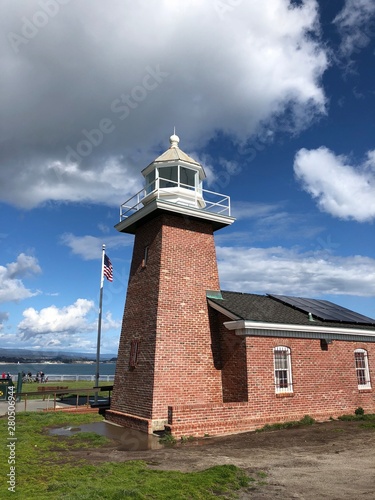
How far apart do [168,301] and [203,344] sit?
2.09 m

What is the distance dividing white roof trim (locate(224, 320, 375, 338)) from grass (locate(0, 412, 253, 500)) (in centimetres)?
612

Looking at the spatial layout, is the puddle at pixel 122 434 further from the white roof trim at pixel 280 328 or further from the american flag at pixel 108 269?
the american flag at pixel 108 269

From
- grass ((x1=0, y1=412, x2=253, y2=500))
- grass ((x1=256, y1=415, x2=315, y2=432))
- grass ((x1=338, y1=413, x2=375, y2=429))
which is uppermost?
grass ((x1=0, y1=412, x2=253, y2=500))

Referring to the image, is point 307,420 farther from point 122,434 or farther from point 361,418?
point 122,434

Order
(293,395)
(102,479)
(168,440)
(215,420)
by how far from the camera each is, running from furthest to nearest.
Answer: (293,395) → (215,420) → (168,440) → (102,479)

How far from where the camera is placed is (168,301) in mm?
13938

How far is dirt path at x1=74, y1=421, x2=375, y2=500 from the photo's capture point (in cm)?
642

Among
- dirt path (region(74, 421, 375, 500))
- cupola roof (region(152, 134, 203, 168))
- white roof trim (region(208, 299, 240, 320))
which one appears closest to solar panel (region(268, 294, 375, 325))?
white roof trim (region(208, 299, 240, 320))

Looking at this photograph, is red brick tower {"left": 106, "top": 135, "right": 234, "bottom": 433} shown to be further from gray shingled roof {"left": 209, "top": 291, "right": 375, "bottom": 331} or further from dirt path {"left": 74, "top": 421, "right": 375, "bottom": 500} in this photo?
dirt path {"left": 74, "top": 421, "right": 375, "bottom": 500}

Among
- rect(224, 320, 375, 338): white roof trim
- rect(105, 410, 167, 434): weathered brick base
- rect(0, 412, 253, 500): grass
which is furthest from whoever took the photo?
rect(224, 320, 375, 338): white roof trim

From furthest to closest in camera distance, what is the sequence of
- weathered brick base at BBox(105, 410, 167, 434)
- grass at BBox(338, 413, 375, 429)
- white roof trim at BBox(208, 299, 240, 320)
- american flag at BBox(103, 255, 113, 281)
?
american flag at BBox(103, 255, 113, 281) → grass at BBox(338, 413, 375, 429) → white roof trim at BBox(208, 299, 240, 320) → weathered brick base at BBox(105, 410, 167, 434)

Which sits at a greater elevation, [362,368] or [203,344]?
[203,344]

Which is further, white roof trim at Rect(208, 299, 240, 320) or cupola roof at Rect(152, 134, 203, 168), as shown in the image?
cupola roof at Rect(152, 134, 203, 168)

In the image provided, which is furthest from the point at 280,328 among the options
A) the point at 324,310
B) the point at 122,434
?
the point at 122,434
